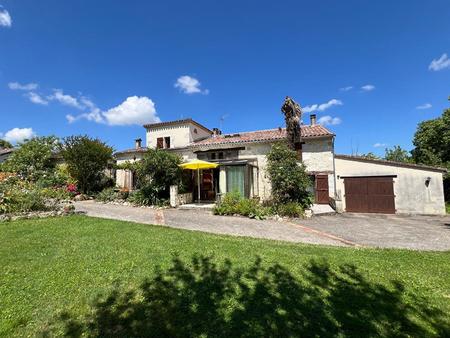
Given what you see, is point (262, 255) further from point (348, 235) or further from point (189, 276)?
point (348, 235)

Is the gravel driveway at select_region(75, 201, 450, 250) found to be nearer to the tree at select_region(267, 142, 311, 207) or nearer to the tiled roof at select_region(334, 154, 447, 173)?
the tree at select_region(267, 142, 311, 207)

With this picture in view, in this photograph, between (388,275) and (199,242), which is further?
(199,242)

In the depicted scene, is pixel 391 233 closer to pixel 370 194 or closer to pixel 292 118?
pixel 370 194

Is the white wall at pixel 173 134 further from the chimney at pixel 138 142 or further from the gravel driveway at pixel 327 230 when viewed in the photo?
the gravel driveway at pixel 327 230

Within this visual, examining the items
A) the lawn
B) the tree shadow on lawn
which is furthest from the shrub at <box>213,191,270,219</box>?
the tree shadow on lawn

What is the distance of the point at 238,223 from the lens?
1084 centimetres

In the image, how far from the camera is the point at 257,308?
3859mm

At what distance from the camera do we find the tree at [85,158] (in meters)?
21.3

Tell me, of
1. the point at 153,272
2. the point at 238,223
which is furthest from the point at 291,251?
the point at 238,223

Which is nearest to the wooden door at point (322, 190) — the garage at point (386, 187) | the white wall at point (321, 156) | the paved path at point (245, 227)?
the white wall at point (321, 156)

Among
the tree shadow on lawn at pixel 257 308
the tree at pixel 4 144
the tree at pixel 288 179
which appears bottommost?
the tree shadow on lawn at pixel 257 308

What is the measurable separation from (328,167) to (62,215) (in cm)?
1667

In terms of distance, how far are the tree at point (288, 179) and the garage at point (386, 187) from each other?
133 inches

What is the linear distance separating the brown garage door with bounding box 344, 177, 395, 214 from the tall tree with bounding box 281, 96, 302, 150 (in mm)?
5685
